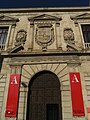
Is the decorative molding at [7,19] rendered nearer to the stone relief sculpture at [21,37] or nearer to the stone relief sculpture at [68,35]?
the stone relief sculpture at [21,37]

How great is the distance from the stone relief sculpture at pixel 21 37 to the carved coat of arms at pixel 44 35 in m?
1.16

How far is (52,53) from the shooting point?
47.2 ft

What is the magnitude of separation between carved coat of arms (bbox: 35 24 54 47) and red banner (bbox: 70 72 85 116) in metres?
3.88

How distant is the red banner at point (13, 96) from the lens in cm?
1185

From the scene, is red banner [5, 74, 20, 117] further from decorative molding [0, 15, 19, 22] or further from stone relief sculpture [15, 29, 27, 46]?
decorative molding [0, 15, 19, 22]

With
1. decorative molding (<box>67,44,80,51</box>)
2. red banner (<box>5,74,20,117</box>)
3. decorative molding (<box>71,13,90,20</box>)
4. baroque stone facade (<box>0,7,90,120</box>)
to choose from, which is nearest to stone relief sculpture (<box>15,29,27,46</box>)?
baroque stone facade (<box>0,7,90,120</box>)

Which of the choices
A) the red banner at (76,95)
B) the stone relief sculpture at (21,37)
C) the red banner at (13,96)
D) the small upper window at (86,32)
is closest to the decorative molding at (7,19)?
the stone relief sculpture at (21,37)

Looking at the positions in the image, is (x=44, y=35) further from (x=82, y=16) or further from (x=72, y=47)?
(x=82, y=16)

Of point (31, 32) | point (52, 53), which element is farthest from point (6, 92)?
point (31, 32)

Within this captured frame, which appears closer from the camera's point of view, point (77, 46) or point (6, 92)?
point (6, 92)

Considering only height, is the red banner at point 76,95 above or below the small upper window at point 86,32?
below

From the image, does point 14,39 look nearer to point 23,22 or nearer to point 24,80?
point 23,22

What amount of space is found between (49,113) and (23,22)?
9.48 m

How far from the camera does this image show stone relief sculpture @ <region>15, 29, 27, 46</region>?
50.9ft
